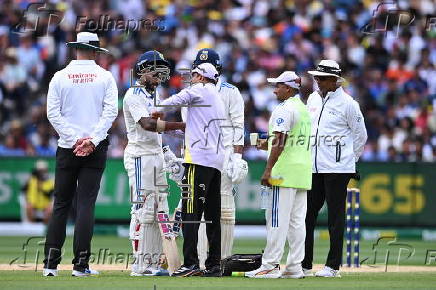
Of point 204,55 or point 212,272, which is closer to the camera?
point 212,272

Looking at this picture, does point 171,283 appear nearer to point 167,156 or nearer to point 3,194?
point 167,156

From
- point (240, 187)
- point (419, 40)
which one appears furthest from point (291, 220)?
point (419, 40)

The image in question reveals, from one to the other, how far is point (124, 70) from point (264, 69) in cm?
327

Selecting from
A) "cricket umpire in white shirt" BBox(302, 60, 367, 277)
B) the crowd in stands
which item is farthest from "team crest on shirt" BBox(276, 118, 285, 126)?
the crowd in stands

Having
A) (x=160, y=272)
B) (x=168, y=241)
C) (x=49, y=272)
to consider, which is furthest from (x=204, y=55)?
(x=49, y=272)

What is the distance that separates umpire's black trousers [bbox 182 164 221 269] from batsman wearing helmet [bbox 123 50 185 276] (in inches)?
23.7

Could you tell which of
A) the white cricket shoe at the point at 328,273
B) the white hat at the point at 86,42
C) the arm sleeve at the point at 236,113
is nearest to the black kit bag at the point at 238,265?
the white cricket shoe at the point at 328,273

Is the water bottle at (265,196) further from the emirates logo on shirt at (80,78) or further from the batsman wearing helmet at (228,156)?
the emirates logo on shirt at (80,78)

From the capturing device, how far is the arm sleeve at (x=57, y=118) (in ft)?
42.7

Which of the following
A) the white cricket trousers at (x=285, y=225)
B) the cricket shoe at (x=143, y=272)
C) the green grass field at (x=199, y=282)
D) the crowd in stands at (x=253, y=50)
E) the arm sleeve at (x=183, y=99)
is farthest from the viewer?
the crowd in stands at (x=253, y=50)

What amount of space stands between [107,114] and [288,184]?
2204 millimetres

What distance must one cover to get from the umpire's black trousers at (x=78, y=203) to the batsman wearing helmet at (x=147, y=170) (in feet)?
2.14

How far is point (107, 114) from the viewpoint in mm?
13188
